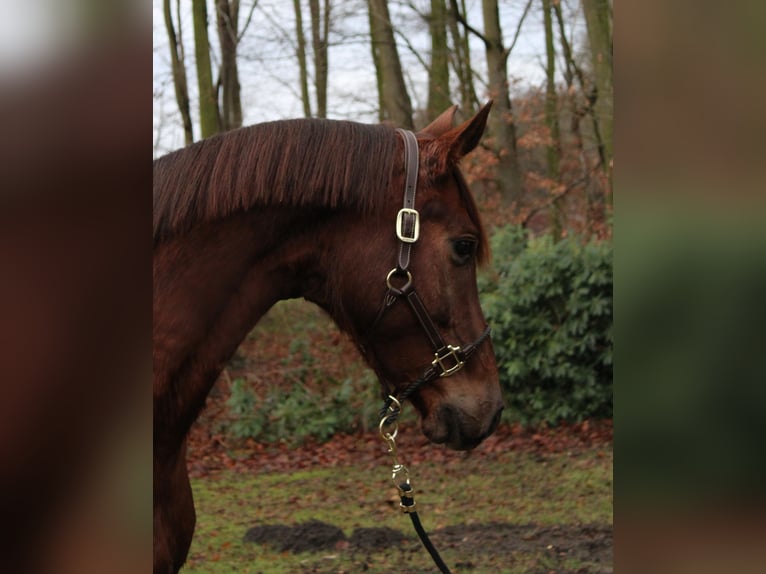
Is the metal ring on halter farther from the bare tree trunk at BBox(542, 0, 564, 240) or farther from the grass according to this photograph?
the bare tree trunk at BBox(542, 0, 564, 240)

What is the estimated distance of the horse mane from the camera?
2.09 metres

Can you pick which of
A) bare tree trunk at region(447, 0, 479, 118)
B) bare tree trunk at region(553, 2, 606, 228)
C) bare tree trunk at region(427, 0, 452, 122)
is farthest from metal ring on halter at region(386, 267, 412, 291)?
bare tree trunk at region(447, 0, 479, 118)

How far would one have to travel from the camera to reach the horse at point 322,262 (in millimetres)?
2057

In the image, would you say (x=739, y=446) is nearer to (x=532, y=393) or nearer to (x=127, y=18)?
(x=127, y=18)

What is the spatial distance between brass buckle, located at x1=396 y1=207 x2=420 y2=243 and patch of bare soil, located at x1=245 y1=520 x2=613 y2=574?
3.40 meters

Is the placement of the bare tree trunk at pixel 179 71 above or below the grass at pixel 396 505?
above

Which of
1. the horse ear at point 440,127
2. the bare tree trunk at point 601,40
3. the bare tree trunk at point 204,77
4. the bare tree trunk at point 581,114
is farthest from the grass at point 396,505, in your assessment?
the bare tree trunk at point 204,77

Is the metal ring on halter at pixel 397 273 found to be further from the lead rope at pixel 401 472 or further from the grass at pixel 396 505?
the grass at pixel 396 505

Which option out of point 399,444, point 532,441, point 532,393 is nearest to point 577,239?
point 532,393

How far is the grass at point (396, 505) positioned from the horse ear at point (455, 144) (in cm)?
343

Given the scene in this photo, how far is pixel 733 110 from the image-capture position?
57 cm

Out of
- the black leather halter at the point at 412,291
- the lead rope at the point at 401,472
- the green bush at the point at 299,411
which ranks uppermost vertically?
the black leather halter at the point at 412,291

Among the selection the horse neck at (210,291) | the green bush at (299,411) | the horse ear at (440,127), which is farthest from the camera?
the green bush at (299,411)

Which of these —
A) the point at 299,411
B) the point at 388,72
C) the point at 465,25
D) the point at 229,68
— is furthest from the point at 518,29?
the point at 299,411
